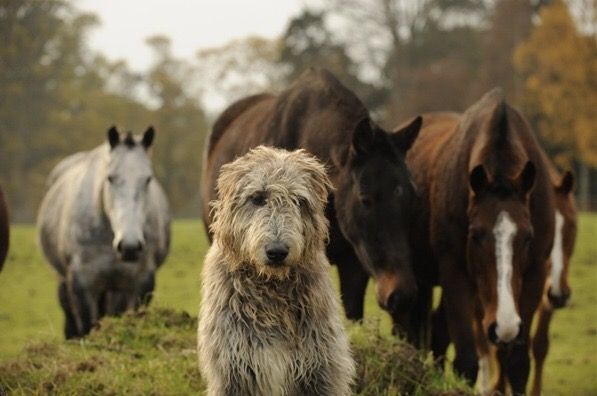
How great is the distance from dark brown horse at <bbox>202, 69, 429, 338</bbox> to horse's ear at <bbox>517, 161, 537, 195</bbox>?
2.47 feet

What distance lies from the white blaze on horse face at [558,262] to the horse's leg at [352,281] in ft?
9.46

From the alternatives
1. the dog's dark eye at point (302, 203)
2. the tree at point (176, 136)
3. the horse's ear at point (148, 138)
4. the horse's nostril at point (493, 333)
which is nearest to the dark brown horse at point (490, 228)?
the horse's nostril at point (493, 333)

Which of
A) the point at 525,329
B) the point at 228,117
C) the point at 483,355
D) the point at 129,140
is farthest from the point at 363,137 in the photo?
the point at 228,117

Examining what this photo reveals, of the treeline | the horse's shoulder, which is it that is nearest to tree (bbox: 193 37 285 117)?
the treeline

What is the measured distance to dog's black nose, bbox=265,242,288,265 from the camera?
4.67 metres

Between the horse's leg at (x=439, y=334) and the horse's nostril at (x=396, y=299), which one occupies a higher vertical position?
the horse's nostril at (x=396, y=299)

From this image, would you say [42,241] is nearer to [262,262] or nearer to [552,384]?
[552,384]

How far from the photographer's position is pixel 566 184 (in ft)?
33.0

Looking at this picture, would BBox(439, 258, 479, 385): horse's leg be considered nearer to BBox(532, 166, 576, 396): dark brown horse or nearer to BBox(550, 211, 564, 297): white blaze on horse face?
BBox(532, 166, 576, 396): dark brown horse

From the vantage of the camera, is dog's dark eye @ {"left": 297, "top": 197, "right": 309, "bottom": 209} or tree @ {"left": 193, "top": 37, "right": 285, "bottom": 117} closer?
dog's dark eye @ {"left": 297, "top": 197, "right": 309, "bottom": 209}

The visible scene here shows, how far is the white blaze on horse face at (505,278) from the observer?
653 centimetres

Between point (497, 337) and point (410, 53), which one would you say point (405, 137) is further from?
point (410, 53)

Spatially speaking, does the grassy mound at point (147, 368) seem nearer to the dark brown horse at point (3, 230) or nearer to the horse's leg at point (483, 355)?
the dark brown horse at point (3, 230)

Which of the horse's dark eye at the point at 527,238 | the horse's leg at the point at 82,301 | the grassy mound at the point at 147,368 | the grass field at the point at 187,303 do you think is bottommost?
the grass field at the point at 187,303
